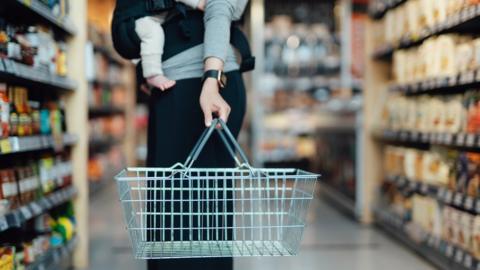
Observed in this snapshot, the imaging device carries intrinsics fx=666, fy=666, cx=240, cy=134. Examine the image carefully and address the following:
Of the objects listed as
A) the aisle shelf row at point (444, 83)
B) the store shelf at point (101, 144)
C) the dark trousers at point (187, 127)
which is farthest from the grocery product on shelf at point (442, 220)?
the store shelf at point (101, 144)

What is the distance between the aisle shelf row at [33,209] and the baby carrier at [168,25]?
79cm

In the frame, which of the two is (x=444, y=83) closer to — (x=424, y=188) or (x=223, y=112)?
(x=424, y=188)

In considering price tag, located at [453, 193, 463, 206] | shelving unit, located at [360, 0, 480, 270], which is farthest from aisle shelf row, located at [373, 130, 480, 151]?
price tag, located at [453, 193, 463, 206]

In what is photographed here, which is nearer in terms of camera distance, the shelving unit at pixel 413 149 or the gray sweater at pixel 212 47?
the gray sweater at pixel 212 47

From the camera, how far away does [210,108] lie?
1933 mm

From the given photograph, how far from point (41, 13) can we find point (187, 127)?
3.45ft

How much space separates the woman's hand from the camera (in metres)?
1.92

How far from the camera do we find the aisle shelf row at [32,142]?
244cm

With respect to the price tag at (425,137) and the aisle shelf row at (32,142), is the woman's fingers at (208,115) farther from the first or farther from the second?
the price tag at (425,137)

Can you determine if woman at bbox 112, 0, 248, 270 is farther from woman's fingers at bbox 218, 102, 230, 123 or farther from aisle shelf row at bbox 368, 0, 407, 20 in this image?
aisle shelf row at bbox 368, 0, 407, 20

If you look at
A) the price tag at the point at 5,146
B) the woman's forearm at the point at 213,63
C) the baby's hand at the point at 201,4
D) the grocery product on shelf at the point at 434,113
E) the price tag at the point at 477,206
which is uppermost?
the baby's hand at the point at 201,4

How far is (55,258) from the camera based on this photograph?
3.04 meters

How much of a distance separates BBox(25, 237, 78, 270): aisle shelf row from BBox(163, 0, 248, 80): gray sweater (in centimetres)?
114

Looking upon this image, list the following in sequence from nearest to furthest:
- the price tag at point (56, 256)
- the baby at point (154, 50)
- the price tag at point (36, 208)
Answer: the baby at point (154, 50) < the price tag at point (36, 208) < the price tag at point (56, 256)
